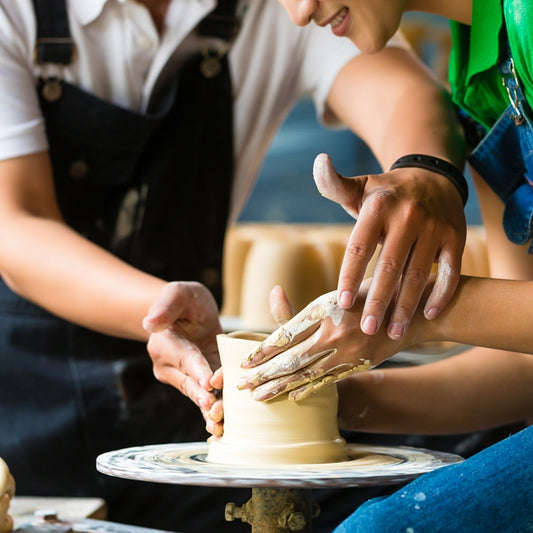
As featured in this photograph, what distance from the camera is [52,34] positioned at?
1.58 m

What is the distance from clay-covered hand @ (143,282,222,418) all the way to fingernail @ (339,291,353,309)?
29 centimetres

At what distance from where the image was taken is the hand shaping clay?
3.66ft

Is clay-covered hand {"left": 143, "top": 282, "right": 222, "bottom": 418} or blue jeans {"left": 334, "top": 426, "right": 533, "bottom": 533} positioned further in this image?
clay-covered hand {"left": 143, "top": 282, "right": 222, "bottom": 418}

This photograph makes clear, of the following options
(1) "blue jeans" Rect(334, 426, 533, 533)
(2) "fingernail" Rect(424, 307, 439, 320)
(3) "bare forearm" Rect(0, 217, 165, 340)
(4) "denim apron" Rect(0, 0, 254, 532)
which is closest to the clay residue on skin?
(2) "fingernail" Rect(424, 307, 439, 320)

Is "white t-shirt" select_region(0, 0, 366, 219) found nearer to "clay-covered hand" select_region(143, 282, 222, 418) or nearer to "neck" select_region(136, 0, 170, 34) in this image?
"neck" select_region(136, 0, 170, 34)

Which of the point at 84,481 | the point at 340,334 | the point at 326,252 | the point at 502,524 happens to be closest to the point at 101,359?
the point at 84,481

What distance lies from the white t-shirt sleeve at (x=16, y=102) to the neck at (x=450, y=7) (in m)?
0.76

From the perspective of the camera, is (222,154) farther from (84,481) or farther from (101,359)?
(84,481)

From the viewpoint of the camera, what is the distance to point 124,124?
163 cm

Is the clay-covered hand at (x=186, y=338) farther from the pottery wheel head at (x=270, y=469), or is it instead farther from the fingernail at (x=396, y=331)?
the fingernail at (x=396, y=331)

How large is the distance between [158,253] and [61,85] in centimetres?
40

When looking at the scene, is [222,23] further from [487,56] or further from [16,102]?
[487,56]

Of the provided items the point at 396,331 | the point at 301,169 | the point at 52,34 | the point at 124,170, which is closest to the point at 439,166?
the point at 396,331

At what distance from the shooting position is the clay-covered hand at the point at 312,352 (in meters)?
0.98
